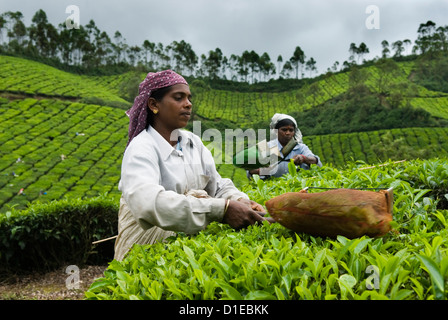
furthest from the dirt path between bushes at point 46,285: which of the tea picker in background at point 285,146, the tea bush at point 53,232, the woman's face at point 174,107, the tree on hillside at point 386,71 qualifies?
the tree on hillside at point 386,71

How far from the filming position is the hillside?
57.0 ft

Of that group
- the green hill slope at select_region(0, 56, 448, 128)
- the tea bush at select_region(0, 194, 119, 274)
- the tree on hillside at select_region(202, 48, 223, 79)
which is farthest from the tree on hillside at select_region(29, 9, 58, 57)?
the tea bush at select_region(0, 194, 119, 274)

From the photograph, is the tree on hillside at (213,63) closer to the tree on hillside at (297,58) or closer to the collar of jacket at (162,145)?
the tree on hillside at (297,58)

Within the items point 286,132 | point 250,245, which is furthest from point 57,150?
point 250,245

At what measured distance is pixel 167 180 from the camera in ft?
6.37

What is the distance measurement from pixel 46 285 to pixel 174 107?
15.4 feet

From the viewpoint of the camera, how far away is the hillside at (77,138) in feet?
57.0

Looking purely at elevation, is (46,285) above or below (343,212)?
below

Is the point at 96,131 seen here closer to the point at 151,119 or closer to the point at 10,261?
the point at 10,261

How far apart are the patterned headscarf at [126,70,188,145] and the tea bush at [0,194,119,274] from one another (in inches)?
161

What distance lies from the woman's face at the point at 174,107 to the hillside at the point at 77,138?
5.80 feet

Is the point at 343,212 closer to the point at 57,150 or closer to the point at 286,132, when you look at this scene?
the point at 286,132

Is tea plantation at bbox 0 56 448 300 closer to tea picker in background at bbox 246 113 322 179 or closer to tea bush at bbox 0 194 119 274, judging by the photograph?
tea bush at bbox 0 194 119 274

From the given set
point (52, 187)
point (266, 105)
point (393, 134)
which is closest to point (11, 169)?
point (52, 187)
